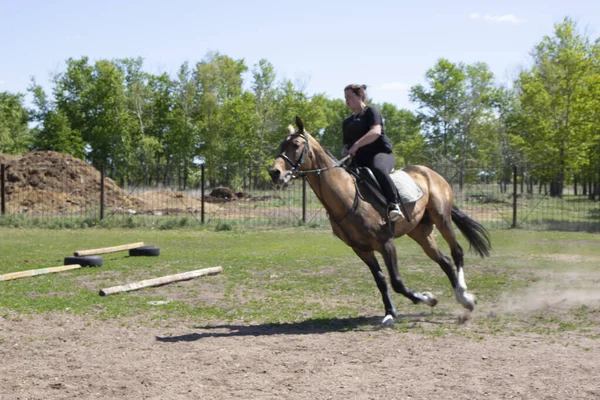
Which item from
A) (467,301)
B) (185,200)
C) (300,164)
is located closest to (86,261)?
(300,164)

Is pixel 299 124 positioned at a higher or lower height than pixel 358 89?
lower

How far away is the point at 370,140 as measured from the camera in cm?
802

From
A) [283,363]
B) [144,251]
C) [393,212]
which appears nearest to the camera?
[283,363]

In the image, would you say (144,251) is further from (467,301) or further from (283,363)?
(283,363)

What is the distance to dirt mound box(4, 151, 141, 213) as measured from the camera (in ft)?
110

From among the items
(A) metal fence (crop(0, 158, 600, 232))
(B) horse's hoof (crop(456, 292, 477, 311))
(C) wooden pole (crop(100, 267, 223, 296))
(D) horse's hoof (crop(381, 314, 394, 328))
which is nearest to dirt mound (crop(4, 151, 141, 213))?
(A) metal fence (crop(0, 158, 600, 232))

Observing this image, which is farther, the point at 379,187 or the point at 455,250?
the point at 455,250

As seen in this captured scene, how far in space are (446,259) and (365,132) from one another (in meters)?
2.44

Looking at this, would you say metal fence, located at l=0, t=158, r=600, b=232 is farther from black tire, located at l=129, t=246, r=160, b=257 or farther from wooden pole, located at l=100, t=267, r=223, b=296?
wooden pole, located at l=100, t=267, r=223, b=296

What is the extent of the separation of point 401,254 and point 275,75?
A: 51.5 metres

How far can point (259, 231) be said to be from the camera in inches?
913

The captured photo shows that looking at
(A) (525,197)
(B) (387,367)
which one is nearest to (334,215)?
(B) (387,367)

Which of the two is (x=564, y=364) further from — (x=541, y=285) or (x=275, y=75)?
(x=275, y=75)

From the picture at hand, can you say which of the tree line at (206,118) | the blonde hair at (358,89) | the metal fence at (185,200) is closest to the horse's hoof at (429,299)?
the blonde hair at (358,89)
